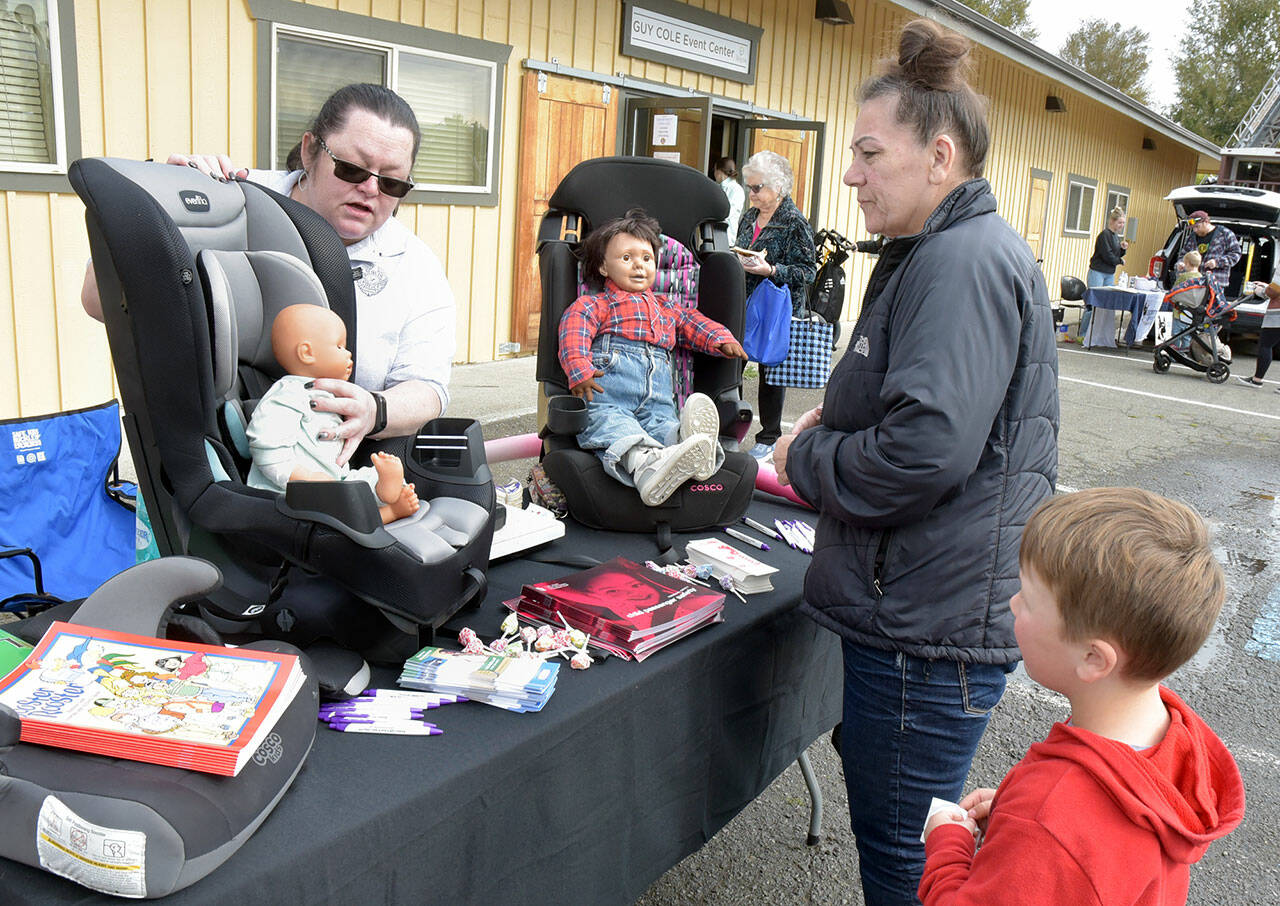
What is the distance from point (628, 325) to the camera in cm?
334

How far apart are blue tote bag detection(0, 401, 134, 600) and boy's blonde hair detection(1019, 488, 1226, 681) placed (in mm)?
3266

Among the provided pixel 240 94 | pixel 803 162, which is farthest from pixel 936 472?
pixel 803 162

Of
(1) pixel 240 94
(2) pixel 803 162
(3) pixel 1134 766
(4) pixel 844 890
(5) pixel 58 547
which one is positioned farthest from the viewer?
(2) pixel 803 162

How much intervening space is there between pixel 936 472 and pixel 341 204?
156 centimetres

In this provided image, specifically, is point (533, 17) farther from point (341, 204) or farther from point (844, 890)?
point (844, 890)

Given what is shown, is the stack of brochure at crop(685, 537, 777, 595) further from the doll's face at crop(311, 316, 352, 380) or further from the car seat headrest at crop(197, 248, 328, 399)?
the car seat headrest at crop(197, 248, 328, 399)

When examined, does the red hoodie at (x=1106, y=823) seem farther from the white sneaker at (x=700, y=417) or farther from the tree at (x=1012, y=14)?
the tree at (x=1012, y=14)

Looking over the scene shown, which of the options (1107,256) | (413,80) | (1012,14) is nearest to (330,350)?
(413,80)

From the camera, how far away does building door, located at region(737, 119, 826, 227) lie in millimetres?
10922

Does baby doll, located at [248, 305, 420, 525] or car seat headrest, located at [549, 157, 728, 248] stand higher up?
car seat headrest, located at [549, 157, 728, 248]

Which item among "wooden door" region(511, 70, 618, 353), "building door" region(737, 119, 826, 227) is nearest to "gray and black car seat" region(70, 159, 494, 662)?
"wooden door" region(511, 70, 618, 353)

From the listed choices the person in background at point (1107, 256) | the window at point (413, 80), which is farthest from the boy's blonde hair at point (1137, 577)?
the person in background at point (1107, 256)

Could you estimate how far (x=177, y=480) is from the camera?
1.83m

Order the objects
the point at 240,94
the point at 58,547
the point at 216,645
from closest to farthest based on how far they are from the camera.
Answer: the point at 216,645 → the point at 58,547 → the point at 240,94
